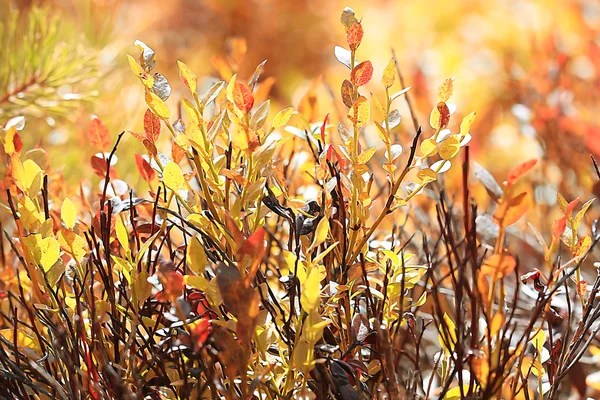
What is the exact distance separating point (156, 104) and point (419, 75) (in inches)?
35.2

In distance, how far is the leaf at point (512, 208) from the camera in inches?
14.5

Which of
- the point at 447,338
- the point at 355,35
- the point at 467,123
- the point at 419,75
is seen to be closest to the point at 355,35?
the point at 355,35

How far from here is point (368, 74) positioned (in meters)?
0.44

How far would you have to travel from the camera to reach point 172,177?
430 millimetres

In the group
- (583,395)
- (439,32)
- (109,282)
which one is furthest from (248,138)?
(439,32)

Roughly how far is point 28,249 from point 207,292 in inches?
5.8

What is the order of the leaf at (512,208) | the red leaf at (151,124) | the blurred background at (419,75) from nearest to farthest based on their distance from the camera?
the leaf at (512,208) < the red leaf at (151,124) < the blurred background at (419,75)

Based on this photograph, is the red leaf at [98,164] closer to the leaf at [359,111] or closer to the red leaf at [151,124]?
the red leaf at [151,124]

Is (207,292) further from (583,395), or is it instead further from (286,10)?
(286,10)

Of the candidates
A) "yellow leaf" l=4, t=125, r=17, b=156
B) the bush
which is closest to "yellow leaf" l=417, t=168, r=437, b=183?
the bush

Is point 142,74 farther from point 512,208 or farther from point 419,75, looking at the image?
point 419,75

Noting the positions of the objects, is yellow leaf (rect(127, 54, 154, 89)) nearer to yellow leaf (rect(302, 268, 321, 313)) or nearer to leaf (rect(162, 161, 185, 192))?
leaf (rect(162, 161, 185, 192))

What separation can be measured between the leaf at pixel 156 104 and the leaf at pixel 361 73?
0.45 feet

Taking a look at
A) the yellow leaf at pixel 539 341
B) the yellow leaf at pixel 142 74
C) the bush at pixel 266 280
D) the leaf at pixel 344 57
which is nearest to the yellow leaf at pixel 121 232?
the bush at pixel 266 280
